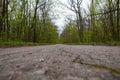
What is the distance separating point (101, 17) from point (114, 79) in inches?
96.1

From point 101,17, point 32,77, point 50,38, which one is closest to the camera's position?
Answer: point 32,77

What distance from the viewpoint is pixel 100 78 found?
4.31 feet

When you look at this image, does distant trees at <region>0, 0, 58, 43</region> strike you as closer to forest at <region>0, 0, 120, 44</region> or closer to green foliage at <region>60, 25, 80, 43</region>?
forest at <region>0, 0, 120, 44</region>

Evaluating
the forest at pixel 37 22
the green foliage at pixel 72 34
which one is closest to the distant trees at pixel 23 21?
the forest at pixel 37 22

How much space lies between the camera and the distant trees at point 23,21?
15359mm

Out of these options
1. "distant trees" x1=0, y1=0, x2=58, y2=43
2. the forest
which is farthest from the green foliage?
"distant trees" x1=0, y1=0, x2=58, y2=43

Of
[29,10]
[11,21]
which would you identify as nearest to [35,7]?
[29,10]

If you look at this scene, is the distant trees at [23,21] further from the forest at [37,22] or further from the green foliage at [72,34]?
the green foliage at [72,34]

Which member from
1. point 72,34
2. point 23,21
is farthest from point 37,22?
point 72,34

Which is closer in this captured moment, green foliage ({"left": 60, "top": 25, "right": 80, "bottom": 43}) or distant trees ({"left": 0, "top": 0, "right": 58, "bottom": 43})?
distant trees ({"left": 0, "top": 0, "right": 58, "bottom": 43})

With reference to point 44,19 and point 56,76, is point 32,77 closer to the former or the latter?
point 56,76

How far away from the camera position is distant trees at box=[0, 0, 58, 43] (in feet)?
50.4

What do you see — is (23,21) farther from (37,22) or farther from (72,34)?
(72,34)

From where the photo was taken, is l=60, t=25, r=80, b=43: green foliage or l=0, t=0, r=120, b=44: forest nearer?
l=0, t=0, r=120, b=44: forest
